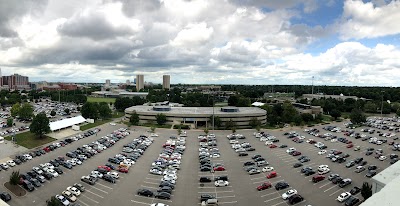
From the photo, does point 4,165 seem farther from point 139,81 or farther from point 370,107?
point 139,81

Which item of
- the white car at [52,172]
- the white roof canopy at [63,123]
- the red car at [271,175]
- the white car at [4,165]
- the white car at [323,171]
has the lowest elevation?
the white car at [4,165]

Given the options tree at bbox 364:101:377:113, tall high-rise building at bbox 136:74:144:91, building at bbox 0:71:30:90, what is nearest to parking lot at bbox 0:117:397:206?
tree at bbox 364:101:377:113

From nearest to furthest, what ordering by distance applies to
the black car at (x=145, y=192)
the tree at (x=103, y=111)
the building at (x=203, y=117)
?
the black car at (x=145, y=192) < the building at (x=203, y=117) < the tree at (x=103, y=111)

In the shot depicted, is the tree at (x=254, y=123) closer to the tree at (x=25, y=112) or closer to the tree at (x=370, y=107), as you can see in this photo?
the tree at (x=370, y=107)

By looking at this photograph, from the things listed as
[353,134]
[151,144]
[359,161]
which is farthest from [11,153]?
[353,134]

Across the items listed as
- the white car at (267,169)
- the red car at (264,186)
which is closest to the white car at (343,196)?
the red car at (264,186)

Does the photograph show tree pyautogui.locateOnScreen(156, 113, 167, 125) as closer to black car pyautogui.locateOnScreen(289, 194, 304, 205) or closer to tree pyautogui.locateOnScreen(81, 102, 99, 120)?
tree pyautogui.locateOnScreen(81, 102, 99, 120)

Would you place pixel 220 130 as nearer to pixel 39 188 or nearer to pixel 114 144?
pixel 114 144
